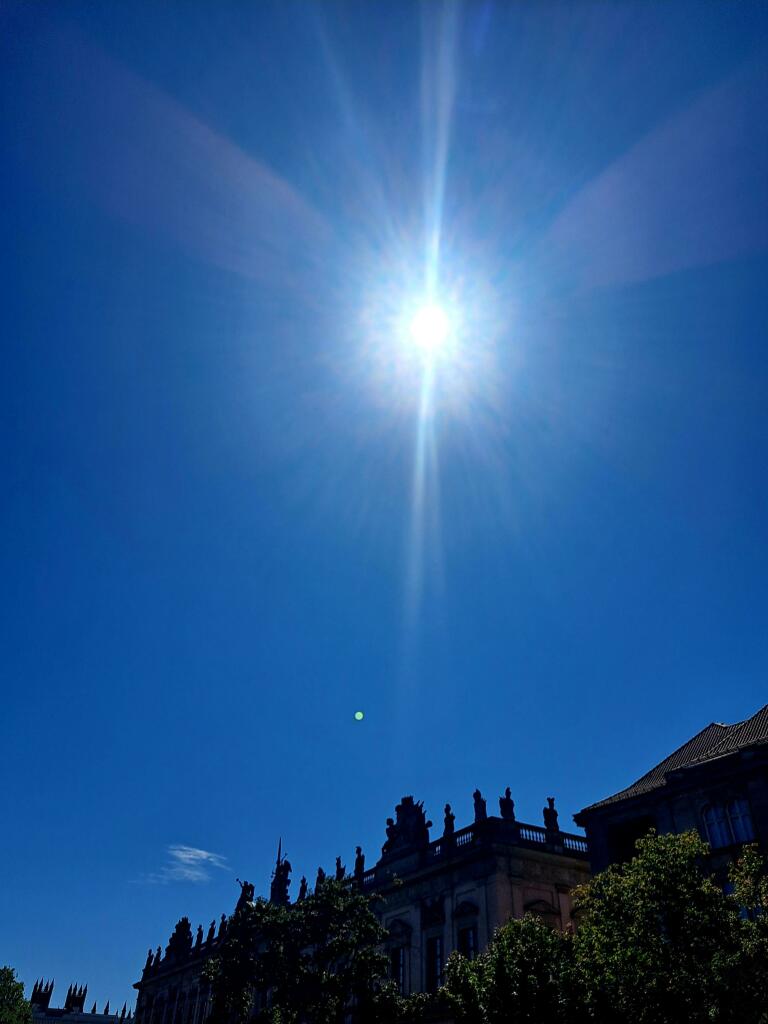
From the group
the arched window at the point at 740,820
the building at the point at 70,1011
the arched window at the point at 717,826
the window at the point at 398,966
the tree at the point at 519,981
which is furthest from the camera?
the building at the point at 70,1011

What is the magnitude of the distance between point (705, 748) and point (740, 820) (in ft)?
14.3

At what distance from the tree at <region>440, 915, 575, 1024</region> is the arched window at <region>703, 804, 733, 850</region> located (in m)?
7.48

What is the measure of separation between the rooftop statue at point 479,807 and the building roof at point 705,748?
5100 millimetres

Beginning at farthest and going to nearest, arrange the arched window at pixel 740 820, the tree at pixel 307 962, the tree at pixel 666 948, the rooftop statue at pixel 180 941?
the rooftop statue at pixel 180 941 < the tree at pixel 307 962 < the arched window at pixel 740 820 < the tree at pixel 666 948

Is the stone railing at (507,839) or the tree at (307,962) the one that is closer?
the tree at (307,962)

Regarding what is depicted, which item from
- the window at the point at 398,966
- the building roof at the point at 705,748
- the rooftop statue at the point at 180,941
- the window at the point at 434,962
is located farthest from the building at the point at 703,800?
the rooftop statue at the point at 180,941

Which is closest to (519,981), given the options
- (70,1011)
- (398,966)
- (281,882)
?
(398,966)

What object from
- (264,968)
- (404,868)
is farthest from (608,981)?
(404,868)

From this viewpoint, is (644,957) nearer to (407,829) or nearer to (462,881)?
(462,881)

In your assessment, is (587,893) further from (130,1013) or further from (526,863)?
(130,1013)

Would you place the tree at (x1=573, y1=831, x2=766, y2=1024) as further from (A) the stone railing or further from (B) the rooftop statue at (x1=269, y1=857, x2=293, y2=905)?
(B) the rooftop statue at (x1=269, y1=857, x2=293, y2=905)

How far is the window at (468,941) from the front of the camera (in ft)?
110

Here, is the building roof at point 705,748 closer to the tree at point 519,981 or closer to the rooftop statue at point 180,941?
the tree at point 519,981

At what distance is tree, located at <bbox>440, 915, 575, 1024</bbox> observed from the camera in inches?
797
